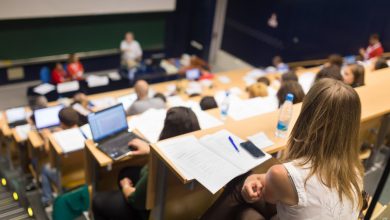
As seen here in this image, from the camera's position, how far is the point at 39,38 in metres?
7.41

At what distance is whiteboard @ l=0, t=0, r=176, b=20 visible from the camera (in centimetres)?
688

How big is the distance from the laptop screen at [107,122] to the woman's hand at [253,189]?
1.52m

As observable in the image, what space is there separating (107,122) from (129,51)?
16.2 ft

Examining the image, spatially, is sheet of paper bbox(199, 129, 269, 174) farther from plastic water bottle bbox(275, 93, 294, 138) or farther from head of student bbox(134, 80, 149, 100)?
head of student bbox(134, 80, 149, 100)

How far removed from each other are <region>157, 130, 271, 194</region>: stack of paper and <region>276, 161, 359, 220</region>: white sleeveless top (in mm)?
364

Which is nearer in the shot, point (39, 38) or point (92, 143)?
point (92, 143)

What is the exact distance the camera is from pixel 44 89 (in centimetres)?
673

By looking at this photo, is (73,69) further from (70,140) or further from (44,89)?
(70,140)

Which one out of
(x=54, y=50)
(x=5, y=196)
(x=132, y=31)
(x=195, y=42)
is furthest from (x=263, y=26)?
(x=5, y=196)

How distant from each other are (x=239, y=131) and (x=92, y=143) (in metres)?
1.23

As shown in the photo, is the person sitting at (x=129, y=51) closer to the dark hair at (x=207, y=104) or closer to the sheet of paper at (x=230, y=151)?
the dark hair at (x=207, y=104)

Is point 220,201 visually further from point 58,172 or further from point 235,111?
point 58,172

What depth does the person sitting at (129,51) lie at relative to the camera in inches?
309

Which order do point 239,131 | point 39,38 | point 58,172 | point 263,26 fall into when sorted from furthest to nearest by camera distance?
point 263,26
point 39,38
point 58,172
point 239,131
